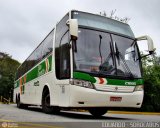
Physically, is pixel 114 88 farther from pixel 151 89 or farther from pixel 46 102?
pixel 151 89

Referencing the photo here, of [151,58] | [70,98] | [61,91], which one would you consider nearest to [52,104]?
[61,91]

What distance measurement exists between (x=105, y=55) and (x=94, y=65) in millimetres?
632

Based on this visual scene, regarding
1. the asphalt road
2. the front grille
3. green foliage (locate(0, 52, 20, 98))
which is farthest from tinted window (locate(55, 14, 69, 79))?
green foliage (locate(0, 52, 20, 98))

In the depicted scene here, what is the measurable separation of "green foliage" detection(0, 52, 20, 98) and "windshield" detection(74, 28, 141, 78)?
180 feet

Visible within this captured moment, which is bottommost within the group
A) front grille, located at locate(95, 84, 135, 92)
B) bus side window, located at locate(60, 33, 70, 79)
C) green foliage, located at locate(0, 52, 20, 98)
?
front grille, located at locate(95, 84, 135, 92)

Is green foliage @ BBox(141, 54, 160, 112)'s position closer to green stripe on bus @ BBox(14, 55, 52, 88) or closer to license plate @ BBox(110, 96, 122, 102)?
green stripe on bus @ BBox(14, 55, 52, 88)

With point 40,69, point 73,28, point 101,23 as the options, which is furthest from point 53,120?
point 40,69

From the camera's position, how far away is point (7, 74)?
233 ft

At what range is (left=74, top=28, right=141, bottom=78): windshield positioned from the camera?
38.2 ft

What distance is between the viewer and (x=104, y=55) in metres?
12.1

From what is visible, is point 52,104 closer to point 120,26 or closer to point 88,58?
point 88,58

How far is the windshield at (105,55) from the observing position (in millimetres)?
11648

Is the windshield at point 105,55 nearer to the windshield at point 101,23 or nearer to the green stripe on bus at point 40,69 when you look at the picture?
the windshield at point 101,23

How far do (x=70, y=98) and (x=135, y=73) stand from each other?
2390 millimetres
